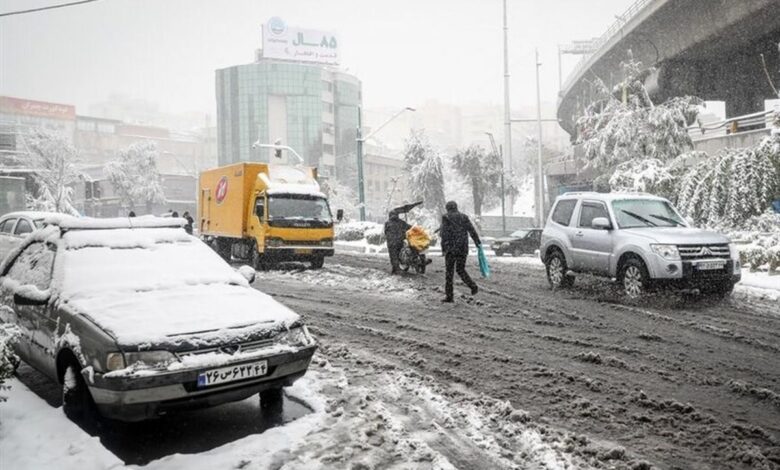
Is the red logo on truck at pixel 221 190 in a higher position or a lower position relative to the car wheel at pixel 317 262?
higher

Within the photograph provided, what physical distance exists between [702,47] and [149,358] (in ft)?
89.9

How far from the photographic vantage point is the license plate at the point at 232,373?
4.16 meters

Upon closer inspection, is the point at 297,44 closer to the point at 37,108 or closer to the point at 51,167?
the point at 51,167

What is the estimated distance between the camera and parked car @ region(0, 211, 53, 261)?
1437 centimetres

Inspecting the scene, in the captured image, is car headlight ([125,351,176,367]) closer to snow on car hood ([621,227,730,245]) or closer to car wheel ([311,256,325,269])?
snow on car hood ([621,227,730,245])

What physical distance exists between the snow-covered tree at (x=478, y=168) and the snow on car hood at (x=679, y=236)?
34762mm

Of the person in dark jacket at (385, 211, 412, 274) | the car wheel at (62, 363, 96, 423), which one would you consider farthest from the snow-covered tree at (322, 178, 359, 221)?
the car wheel at (62, 363, 96, 423)

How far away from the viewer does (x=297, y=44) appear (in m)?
95.9

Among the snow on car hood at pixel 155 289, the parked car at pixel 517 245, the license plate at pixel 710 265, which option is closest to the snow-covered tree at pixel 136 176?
the parked car at pixel 517 245

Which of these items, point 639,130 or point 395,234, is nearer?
point 395,234

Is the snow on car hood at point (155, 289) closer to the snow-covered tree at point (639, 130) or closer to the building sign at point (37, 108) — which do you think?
the snow-covered tree at point (639, 130)

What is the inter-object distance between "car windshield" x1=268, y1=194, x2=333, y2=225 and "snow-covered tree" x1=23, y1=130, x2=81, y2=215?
39.8 metres

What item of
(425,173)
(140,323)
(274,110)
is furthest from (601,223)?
(274,110)

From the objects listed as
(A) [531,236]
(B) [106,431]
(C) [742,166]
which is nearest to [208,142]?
(A) [531,236]
